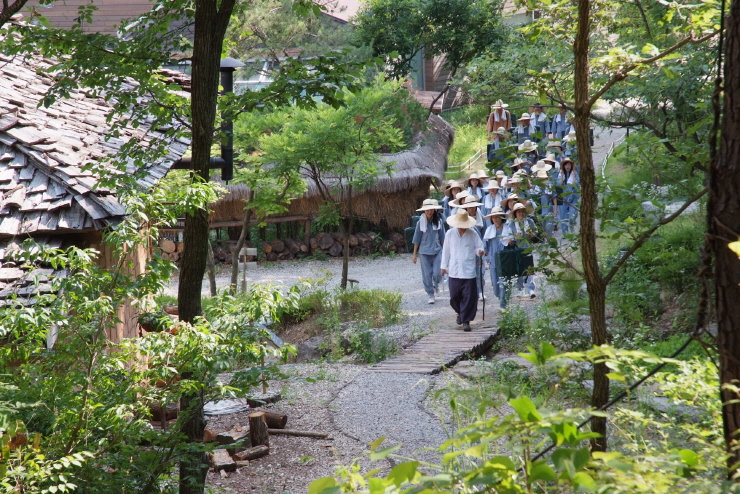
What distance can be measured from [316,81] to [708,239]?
3397 millimetres

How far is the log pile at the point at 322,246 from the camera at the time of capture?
18719mm

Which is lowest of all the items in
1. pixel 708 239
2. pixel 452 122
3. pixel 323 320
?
pixel 323 320

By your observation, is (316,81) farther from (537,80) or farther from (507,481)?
(507,481)

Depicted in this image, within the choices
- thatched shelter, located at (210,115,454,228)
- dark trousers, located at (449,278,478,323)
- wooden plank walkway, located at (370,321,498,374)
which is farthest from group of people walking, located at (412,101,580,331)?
thatched shelter, located at (210,115,454,228)

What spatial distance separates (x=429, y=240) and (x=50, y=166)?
7574mm

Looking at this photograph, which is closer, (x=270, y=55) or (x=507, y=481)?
(x=507, y=481)

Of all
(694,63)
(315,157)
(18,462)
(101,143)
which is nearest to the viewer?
(18,462)

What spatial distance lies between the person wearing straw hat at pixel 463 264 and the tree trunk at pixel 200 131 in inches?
222

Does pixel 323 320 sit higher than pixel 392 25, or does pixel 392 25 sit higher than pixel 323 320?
pixel 392 25

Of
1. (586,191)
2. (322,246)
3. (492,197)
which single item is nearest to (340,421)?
(586,191)

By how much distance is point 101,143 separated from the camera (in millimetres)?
6254

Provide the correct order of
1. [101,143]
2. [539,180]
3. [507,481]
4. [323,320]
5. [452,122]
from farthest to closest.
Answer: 1. [452,122]
2. [323,320]
3. [101,143]
4. [539,180]
5. [507,481]

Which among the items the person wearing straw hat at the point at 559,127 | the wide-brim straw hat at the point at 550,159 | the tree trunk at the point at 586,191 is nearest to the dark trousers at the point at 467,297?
the wide-brim straw hat at the point at 550,159

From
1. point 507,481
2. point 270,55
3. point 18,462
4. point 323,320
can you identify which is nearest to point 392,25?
point 270,55
